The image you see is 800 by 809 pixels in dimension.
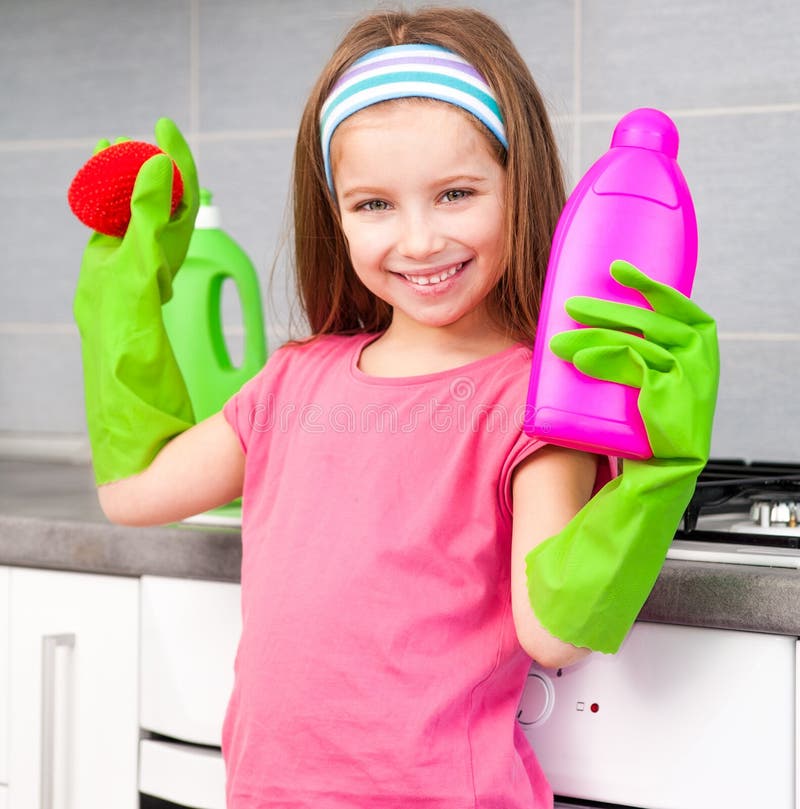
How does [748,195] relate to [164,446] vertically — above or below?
above

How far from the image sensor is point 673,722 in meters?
0.89

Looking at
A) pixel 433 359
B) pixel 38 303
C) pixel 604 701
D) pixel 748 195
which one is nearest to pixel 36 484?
pixel 38 303

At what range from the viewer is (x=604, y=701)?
915mm

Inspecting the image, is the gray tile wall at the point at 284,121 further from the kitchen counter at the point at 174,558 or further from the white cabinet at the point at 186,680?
the white cabinet at the point at 186,680

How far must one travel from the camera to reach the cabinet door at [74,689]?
1103 mm

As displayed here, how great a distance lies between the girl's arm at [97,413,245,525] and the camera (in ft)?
3.25

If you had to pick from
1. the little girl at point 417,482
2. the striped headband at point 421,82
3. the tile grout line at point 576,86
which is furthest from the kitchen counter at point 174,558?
the tile grout line at point 576,86

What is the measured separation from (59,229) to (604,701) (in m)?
1.14

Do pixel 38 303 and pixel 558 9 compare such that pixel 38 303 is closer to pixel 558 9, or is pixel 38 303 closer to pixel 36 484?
pixel 36 484

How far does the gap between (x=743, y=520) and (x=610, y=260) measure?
15.3 inches

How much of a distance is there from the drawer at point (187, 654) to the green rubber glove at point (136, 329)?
135 mm

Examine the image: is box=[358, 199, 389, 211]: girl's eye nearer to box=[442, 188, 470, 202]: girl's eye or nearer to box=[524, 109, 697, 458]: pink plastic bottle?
box=[442, 188, 470, 202]: girl's eye

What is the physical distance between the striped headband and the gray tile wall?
1.79 ft

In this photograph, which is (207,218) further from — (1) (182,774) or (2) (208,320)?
(1) (182,774)
